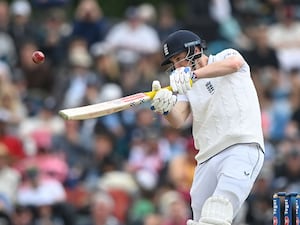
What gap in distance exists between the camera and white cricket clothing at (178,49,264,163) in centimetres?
1107

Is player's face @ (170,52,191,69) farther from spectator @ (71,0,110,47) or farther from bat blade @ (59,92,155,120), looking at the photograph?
spectator @ (71,0,110,47)

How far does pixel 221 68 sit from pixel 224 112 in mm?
432

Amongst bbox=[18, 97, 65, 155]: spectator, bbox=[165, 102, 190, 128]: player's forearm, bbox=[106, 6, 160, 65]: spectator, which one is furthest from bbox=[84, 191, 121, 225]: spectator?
bbox=[165, 102, 190, 128]: player's forearm

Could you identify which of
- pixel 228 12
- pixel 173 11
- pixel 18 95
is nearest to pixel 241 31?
pixel 228 12

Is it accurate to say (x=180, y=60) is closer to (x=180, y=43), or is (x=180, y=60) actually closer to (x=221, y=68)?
(x=180, y=43)

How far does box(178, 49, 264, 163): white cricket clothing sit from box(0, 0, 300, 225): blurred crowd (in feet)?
13.8

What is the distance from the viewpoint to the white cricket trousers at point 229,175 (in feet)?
35.7

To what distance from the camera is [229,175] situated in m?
10.9

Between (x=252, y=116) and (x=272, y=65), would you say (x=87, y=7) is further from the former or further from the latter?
(x=252, y=116)

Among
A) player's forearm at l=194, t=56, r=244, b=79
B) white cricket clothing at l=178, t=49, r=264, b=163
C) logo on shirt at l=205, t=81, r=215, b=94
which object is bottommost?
white cricket clothing at l=178, t=49, r=264, b=163

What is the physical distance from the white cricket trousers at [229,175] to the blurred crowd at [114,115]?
4098 mm

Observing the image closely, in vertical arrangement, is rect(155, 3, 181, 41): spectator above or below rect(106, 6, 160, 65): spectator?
above

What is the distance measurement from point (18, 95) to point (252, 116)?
759 centimetres

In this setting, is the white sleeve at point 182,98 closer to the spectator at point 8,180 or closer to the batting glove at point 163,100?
the batting glove at point 163,100
